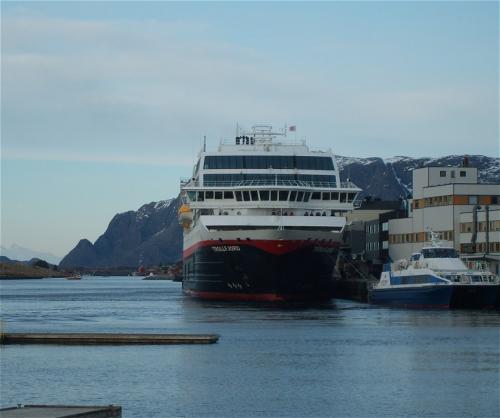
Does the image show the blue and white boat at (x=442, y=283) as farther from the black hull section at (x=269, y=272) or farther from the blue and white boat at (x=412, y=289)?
the black hull section at (x=269, y=272)

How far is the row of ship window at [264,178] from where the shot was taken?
9735cm

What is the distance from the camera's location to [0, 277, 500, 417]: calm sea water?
39.8 m

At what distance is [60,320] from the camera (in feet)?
271

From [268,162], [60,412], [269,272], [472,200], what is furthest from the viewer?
[472,200]

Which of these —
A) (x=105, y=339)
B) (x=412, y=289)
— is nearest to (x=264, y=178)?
(x=412, y=289)

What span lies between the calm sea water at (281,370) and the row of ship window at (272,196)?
19.1 metres

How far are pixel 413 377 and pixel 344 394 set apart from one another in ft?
16.3

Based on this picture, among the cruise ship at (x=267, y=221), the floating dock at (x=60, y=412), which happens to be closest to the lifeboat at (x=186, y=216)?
the cruise ship at (x=267, y=221)

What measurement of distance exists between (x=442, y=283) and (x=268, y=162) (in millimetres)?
21584

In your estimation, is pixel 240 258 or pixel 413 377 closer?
pixel 413 377

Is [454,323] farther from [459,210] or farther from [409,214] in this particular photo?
[409,214]

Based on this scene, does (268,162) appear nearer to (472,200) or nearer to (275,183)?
(275,183)

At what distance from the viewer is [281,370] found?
48.5 m

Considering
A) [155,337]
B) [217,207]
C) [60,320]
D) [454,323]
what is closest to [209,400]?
[155,337]
